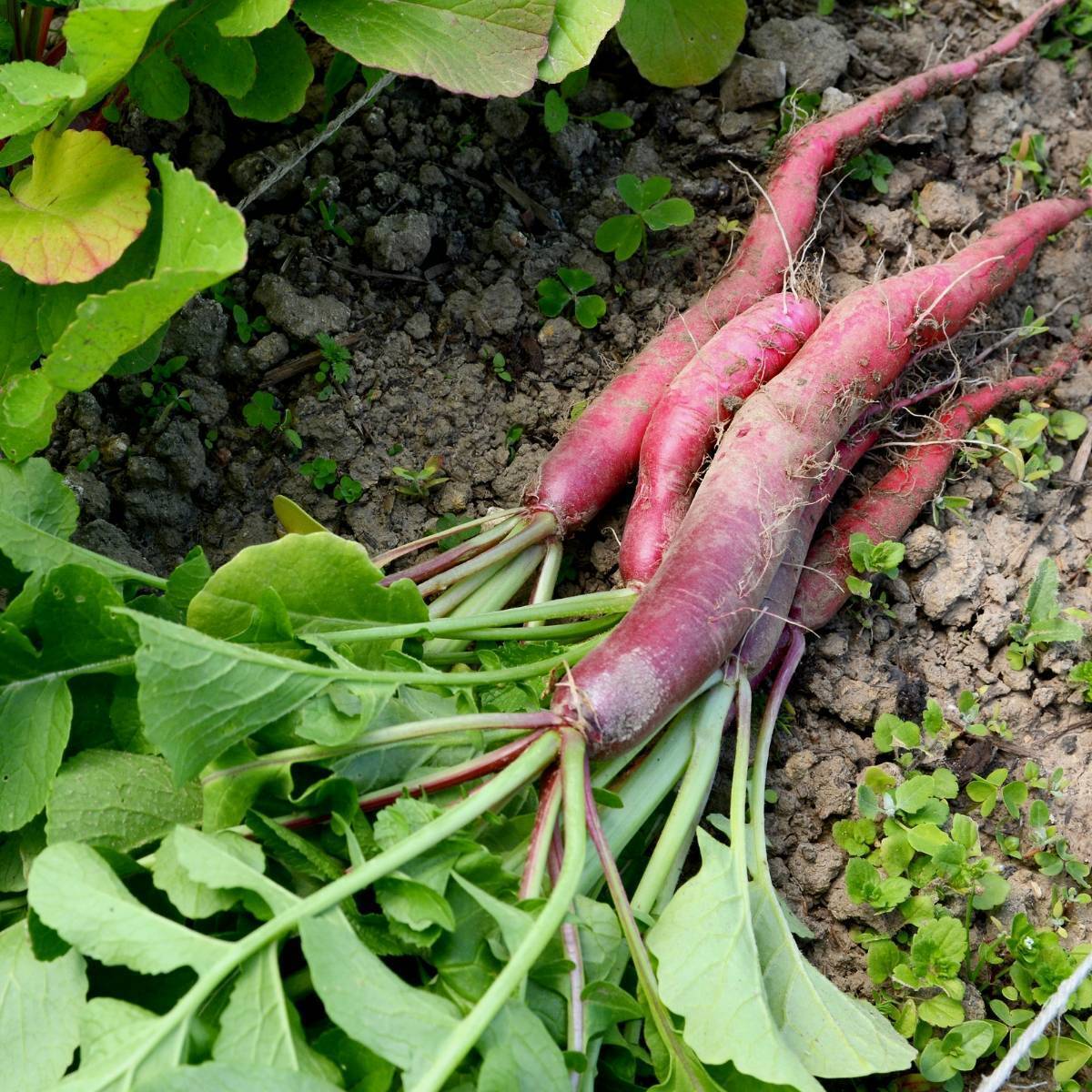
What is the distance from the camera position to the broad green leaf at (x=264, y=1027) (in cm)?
113

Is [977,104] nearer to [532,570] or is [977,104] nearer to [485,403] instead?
[485,403]

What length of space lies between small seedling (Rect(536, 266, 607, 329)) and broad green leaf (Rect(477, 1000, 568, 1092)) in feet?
4.65

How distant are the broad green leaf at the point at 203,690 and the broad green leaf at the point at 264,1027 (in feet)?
0.81

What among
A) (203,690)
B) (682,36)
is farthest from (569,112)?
(203,690)

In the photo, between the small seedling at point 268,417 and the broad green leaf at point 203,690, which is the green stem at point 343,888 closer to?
the broad green leaf at point 203,690

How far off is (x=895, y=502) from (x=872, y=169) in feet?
2.82

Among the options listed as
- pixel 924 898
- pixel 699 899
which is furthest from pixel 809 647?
pixel 699 899

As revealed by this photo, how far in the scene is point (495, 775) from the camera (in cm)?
147

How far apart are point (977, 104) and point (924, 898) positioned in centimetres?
184

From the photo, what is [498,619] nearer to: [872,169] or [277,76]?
[277,76]

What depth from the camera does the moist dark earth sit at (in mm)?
1904

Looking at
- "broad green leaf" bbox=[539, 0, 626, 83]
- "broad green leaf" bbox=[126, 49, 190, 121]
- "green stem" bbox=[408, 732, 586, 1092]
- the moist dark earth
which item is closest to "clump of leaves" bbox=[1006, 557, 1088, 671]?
the moist dark earth

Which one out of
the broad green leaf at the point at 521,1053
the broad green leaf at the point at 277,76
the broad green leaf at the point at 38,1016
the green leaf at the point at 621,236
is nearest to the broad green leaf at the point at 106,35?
the broad green leaf at the point at 277,76

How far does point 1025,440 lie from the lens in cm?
212
